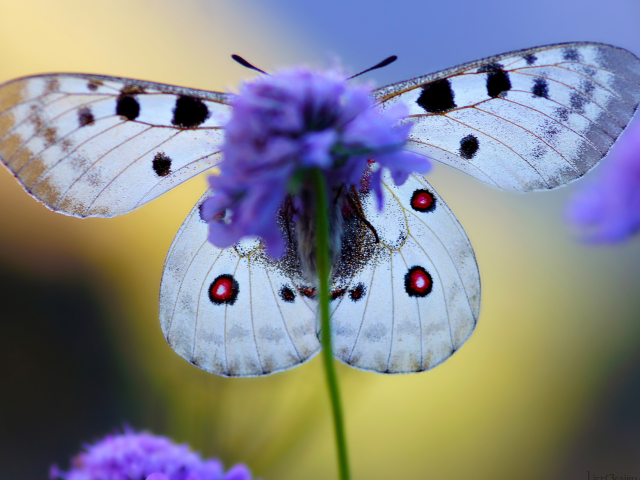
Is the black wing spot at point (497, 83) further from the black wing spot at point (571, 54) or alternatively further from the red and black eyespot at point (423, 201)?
the red and black eyespot at point (423, 201)

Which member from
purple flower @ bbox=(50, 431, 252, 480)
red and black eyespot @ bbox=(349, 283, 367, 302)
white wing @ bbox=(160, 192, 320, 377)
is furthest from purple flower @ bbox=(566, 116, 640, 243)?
purple flower @ bbox=(50, 431, 252, 480)

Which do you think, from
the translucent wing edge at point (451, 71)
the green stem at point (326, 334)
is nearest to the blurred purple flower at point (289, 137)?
the green stem at point (326, 334)

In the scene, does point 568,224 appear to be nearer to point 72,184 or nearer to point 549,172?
point 549,172

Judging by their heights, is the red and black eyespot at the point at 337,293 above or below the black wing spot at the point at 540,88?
below

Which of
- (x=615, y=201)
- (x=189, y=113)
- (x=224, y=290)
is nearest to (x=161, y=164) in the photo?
(x=189, y=113)

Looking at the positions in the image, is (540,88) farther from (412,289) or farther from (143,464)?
(143,464)

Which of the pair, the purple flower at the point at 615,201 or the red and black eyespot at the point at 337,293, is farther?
the red and black eyespot at the point at 337,293

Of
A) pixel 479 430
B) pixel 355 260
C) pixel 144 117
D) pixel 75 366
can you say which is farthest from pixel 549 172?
pixel 75 366
